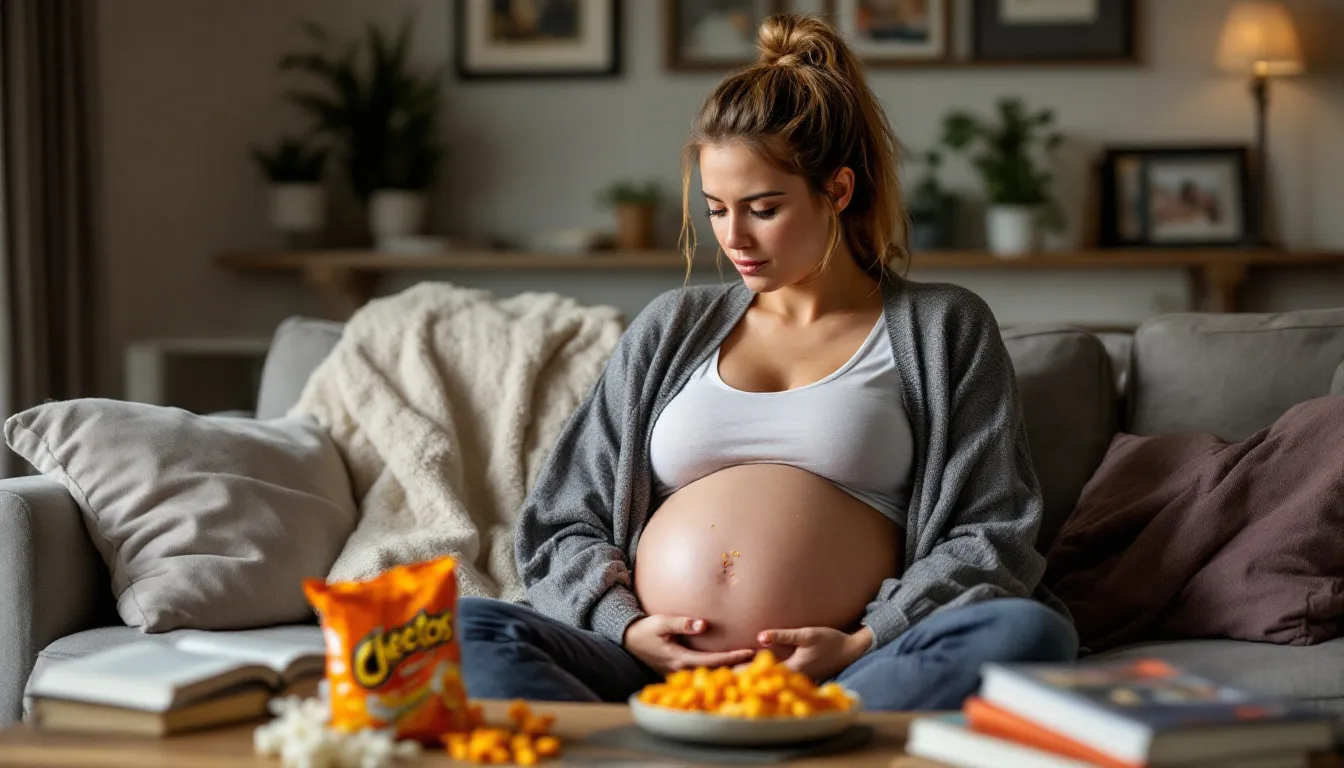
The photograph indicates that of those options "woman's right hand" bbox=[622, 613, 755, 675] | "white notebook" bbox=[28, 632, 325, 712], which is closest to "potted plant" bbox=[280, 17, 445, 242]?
"woman's right hand" bbox=[622, 613, 755, 675]

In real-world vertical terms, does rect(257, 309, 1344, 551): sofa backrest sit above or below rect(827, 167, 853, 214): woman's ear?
below

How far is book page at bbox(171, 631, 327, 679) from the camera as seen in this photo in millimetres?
1327

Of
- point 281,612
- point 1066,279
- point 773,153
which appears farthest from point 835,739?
point 1066,279

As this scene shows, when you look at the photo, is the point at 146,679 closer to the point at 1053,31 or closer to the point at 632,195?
the point at 632,195

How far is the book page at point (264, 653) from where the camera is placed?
1.33 m

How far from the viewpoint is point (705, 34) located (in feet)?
13.7

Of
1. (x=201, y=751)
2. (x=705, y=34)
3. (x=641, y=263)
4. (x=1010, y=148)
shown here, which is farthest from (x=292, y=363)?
(x=1010, y=148)

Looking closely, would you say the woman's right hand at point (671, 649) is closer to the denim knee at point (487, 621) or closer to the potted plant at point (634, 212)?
the denim knee at point (487, 621)

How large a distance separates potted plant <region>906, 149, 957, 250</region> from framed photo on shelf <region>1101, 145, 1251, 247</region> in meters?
0.48

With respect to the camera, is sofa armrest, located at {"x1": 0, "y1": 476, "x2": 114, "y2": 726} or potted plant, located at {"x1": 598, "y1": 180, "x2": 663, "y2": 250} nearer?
sofa armrest, located at {"x1": 0, "y1": 476, "x2": 114, "y2": 726}

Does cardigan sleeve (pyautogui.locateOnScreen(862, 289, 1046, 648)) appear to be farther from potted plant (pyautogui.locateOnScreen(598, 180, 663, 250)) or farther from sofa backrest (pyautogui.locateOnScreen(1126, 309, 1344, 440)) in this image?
potted plant (pyautogui.locateOnScreen(598, 180, 663, 250))

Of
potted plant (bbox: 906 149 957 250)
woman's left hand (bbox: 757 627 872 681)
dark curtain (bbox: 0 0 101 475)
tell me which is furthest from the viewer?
potted plant (bbox: 906 149 957 250)

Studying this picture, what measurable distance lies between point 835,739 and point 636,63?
3.21 m

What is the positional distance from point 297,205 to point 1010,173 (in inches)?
76.5
